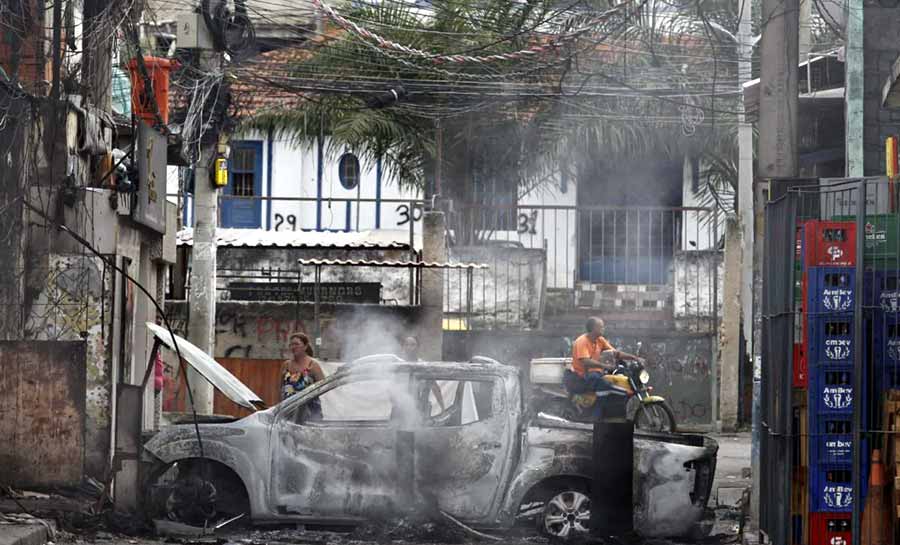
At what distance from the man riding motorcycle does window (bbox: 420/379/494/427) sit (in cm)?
449

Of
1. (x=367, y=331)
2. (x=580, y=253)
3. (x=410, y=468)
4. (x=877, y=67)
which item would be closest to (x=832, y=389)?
(x=410, y=468)

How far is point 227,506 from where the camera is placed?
11820mm

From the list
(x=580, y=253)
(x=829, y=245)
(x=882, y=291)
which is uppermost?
(x=580, y=253)

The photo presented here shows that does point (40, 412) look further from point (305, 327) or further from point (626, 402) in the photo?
point (305, 327)

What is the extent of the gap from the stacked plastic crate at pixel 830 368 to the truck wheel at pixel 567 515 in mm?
3067

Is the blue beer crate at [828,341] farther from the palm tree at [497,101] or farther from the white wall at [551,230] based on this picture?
the white wall at [551,230]

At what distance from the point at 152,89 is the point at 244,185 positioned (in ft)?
66.7

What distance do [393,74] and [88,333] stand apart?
12859 millimetres

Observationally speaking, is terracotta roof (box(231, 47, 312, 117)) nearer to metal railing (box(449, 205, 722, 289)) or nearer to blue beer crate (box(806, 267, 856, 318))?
metal railing (box(449, 205, 722, 289))

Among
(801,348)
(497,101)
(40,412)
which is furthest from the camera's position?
(497,101)

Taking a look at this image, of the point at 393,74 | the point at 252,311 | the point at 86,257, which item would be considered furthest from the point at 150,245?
the point at 393,74

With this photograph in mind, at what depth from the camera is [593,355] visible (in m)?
17.3

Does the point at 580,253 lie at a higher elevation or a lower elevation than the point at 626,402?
higher

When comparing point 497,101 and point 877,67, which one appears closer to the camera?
point 877,67
